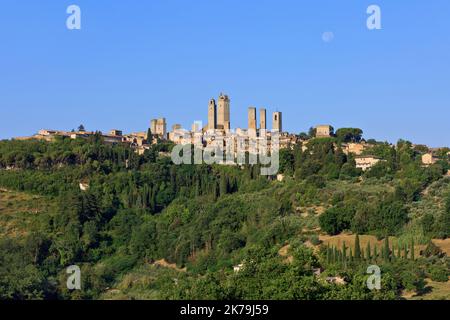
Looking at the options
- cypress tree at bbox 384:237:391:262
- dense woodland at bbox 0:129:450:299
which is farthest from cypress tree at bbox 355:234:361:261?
cypress tree at bbox 384:237:391:262

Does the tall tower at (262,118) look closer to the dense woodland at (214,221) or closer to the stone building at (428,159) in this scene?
the dense woodland at (214,221)

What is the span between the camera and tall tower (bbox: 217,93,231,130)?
3332 inches

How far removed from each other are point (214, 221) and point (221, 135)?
26027 mm

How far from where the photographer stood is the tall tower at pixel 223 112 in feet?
278

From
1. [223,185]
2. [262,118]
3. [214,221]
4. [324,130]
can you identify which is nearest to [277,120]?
[262,118]

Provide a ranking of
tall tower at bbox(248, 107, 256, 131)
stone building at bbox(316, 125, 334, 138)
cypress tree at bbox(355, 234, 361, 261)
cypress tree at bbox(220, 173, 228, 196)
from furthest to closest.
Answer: tall tower at bbox(248, 107, 256, 131), stone building at bbox(316, 125, 334, 138), cypress tree at bbox(220, 173, 228, 196), cypress tree at bbox(355, 234, 361, 261)

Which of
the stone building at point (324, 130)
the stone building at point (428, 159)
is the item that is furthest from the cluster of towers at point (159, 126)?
the stone building at point (428, 159)

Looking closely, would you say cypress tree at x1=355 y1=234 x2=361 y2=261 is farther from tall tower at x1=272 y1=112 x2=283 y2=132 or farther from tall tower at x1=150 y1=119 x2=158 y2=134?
tall tower at x1=150 y1=119 x2=158 y2=134

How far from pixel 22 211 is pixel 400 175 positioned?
882 inches

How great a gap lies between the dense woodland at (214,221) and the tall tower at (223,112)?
43.7 feet

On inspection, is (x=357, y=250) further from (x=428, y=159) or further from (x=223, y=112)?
(x=223, y=112)

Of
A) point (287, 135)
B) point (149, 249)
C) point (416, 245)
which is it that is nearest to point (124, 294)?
point (149, 249)

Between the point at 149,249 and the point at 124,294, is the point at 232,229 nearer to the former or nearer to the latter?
the point at 149,249
